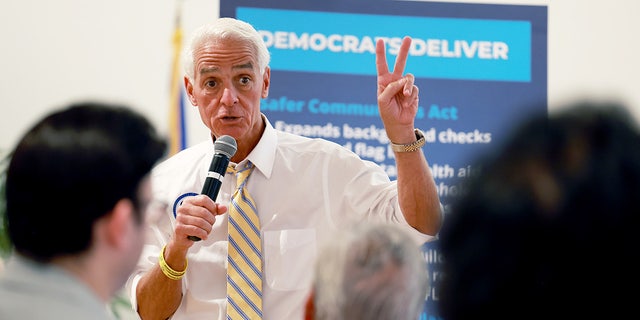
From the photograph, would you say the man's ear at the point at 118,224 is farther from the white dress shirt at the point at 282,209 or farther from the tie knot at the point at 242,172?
the tie knot at the point at 242,172

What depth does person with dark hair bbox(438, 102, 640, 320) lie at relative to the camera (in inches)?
32.9

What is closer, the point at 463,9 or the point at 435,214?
the point at 435,214

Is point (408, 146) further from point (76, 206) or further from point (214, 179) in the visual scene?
point (76, 206)

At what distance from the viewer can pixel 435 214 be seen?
280 cm

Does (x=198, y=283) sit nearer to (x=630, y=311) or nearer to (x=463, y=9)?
(x=630, y=311)

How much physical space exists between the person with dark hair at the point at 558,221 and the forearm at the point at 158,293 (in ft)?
6.09

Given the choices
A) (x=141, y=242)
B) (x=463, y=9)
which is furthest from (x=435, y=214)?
(x=463, y=9)

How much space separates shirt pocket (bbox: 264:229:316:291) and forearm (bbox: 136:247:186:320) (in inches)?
12.1

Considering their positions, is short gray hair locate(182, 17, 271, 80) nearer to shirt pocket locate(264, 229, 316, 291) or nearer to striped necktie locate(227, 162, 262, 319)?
striped necktie locate(227, 162, 262, 319)

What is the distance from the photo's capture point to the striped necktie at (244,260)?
2762mm

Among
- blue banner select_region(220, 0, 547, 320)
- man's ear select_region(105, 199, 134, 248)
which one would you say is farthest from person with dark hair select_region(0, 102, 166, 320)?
blue banner select_region(220, 0, 547, 320)

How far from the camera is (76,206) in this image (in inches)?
56.5

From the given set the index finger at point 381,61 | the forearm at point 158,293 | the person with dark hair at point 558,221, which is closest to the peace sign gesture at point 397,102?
the index finger at point 381,61

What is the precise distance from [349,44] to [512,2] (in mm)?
977
